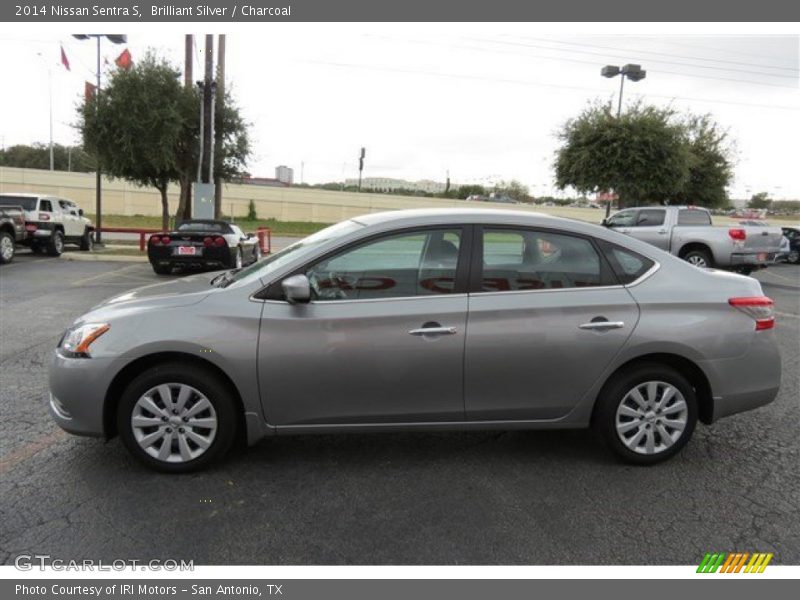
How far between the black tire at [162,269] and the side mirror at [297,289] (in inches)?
431

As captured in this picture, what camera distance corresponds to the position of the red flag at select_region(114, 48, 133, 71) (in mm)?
19656

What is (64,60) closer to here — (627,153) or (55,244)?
(55,244)

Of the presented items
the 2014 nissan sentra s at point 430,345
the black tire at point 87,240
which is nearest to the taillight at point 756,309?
the 2014 nissan sentra s at point 430,345

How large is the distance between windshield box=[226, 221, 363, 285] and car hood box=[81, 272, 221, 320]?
22cm

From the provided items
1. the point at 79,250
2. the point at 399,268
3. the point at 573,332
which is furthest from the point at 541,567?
the point at 79,250

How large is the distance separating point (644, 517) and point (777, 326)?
702cm

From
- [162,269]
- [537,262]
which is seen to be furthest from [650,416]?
[162,269]

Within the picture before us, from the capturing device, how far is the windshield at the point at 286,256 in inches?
149

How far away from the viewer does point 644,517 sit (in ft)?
10.6

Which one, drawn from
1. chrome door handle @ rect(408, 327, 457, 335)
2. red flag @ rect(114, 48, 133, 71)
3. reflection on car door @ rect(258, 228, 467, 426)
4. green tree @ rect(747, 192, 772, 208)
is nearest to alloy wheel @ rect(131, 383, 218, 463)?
reflection on car door @ rect(258, 228, 467, 426)

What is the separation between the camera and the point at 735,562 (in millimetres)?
2871

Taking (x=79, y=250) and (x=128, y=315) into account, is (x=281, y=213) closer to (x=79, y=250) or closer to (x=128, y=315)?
(x=79, y=250)

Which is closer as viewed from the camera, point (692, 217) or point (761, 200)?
point (692, 217)

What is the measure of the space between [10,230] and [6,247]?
0.55m
